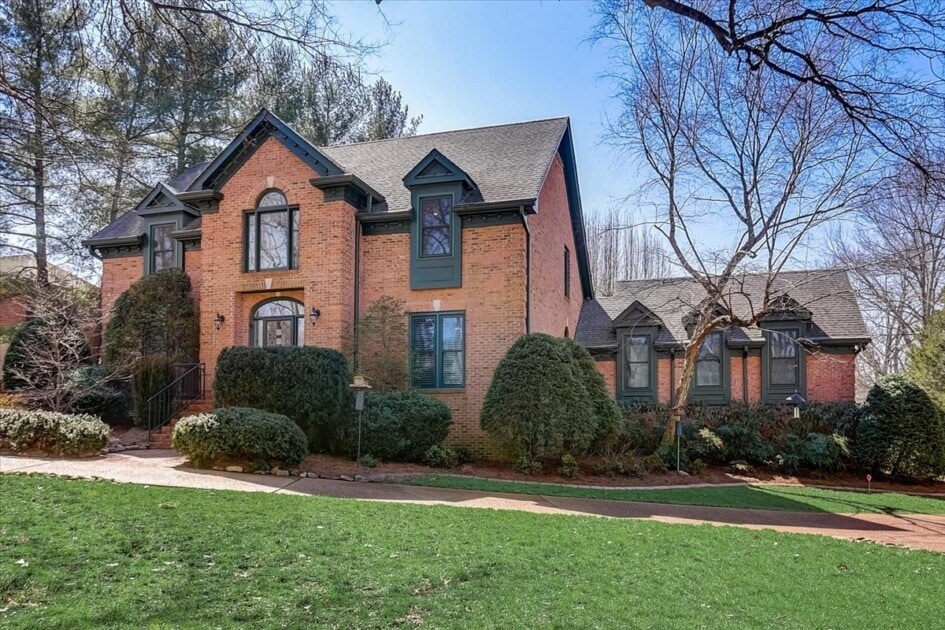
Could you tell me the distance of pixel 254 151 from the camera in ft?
51.0

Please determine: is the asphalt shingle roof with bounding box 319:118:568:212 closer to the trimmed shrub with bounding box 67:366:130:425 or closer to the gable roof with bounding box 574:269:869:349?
the gable roof with bounding box 574:269:869:349

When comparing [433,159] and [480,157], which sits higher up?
[480,157]

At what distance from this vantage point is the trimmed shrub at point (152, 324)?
51.7 ft

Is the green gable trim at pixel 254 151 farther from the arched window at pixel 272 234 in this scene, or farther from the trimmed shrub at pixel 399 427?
the trimmed shrub at pixel 399 427

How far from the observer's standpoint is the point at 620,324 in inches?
779

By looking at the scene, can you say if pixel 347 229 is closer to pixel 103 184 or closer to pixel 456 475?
pixel 456 475

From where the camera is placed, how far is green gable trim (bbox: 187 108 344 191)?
14891mm

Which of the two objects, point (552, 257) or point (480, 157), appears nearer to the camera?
point (480, 157)

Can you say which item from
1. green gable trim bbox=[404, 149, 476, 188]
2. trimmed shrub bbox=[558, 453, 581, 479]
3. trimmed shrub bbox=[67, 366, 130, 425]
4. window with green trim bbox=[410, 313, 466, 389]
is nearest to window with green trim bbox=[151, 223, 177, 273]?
trimmed shrub bbox=[67, 366, 130, 425]

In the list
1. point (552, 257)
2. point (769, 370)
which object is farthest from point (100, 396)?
point (769, 370)

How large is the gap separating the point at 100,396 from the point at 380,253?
720 centimetres

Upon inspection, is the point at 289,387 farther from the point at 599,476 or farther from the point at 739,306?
the point at 739,306

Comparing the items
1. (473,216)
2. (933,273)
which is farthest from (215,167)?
(933,273)

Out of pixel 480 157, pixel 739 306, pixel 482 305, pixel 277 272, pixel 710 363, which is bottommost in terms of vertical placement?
pixel 710 363
